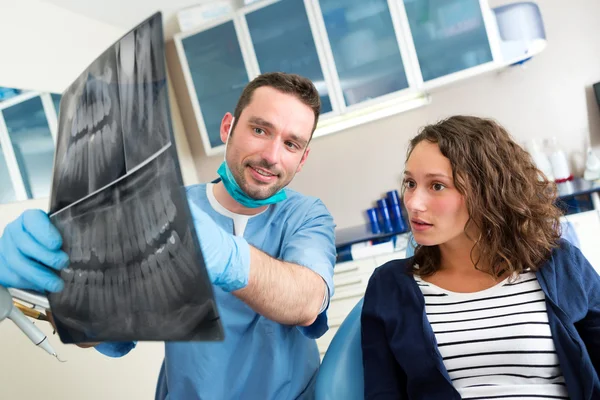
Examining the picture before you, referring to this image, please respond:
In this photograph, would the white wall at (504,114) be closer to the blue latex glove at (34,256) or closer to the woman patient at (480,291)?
the woman patient at (480,291)

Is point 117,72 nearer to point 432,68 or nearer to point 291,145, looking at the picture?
point 291,145

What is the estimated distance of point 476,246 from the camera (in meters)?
1.33

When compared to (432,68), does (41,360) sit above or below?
below

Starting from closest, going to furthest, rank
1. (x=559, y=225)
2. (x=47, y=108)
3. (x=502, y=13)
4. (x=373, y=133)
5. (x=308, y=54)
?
(x=559, y=225)
(x=47, y=108)
(x=502, y=13)
(x=308, y=54)
(x=373, y=133)

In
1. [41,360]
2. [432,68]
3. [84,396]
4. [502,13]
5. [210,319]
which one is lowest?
[84,396]

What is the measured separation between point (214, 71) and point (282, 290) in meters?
2.96

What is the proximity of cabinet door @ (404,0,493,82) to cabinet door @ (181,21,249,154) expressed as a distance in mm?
1237

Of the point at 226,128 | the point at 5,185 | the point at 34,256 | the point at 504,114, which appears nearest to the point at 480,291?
the point at 226,128

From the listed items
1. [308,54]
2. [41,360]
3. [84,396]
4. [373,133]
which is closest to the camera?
[41,360]

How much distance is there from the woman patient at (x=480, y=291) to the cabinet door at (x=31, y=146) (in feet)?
6.38

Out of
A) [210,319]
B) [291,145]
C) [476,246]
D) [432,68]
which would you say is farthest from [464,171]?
[432,68]

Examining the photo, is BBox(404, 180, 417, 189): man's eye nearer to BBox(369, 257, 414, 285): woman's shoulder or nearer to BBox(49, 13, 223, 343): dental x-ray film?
BBox(369, 257, 414, 285): woman's shoulder

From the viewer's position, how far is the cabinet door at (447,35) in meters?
3.04

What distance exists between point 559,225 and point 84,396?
236cm
